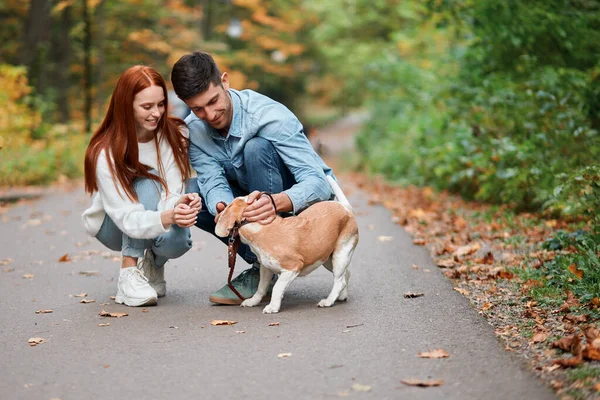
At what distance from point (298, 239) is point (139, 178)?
4.63 feet

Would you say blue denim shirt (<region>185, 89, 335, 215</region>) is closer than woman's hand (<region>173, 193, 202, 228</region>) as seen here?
No

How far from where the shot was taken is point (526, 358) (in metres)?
3.78

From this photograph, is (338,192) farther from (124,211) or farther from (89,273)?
(89,273)

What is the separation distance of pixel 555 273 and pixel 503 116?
5.03 metres

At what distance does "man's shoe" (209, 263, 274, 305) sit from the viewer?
5297mm

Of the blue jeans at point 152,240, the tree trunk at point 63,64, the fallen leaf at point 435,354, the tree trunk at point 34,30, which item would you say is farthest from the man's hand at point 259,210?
the tree trunk at point 63,64

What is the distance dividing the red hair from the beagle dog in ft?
3.12

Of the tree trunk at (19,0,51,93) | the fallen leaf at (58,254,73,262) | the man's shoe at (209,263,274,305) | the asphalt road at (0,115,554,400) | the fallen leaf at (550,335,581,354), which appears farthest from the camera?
the tree trunk at (19,0,51,93)

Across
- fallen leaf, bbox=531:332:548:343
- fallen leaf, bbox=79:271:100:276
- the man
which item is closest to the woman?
the man

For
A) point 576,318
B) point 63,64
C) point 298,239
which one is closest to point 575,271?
point 576,318

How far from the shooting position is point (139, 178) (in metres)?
5.46

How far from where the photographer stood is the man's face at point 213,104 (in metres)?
4.89

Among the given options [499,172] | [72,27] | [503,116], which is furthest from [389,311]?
[72,27]

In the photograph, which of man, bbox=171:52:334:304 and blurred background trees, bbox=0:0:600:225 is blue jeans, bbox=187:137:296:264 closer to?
man, bbox=171:52:334:304
